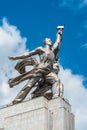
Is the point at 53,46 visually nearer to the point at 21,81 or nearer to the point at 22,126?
the point at 21,81

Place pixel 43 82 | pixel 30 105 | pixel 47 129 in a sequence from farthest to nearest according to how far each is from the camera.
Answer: pixel 43 82 < pixel 30 105 < pixel 47 129

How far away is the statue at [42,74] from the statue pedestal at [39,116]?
0.96 m

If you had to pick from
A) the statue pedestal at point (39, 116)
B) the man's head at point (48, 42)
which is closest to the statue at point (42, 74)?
the man's head at point (48, 42)

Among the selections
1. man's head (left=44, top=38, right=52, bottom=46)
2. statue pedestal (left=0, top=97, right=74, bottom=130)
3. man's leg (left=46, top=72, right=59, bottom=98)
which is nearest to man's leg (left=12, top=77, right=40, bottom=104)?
man's leg (left=46, top=72, right=59, bottom=98)

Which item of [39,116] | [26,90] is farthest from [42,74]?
[39,116]

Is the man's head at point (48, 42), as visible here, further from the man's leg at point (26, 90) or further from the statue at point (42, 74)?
the man's leg at point (26, 90)

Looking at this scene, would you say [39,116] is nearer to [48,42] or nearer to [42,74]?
[42,74]

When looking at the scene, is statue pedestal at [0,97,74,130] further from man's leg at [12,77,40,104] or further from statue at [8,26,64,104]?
statue at [8,26,64,104]

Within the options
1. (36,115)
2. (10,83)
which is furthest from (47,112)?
(10,83)

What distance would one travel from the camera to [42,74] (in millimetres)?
26203

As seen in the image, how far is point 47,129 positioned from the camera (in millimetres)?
23219

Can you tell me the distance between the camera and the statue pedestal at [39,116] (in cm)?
2358

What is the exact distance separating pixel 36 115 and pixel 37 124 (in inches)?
24.8

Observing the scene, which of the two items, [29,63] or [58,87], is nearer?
[58,87]
